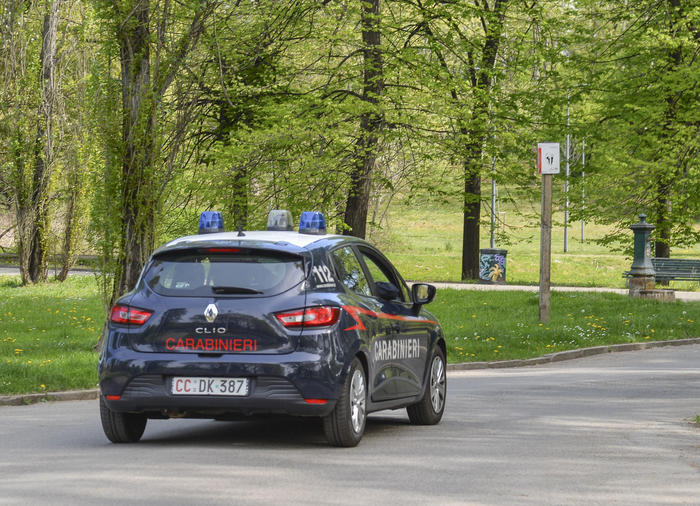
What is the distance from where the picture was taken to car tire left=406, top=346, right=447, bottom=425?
34.5 ft

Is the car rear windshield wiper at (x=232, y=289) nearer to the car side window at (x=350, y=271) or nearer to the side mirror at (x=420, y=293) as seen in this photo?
the car side window at (x=350, y=271)

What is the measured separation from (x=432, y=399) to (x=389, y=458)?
2482 millimetres

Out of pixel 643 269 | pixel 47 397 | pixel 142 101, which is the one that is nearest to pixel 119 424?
pixel 47 397

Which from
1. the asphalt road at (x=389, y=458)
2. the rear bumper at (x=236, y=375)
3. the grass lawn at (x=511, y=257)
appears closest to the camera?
the asphalt road at (x=389, y=458)

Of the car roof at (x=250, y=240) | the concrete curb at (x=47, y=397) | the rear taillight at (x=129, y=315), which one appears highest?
the car roof at (x=250, y=240)

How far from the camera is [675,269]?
35250 mm

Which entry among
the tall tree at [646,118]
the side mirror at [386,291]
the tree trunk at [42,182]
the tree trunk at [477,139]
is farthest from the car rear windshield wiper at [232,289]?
the tree trunk at [42,182]

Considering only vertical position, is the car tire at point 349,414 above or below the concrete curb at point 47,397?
above

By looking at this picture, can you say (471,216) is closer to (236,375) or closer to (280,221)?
(280,221)

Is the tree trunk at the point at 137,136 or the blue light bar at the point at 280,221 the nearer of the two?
the blue light bar at the point at 280,221

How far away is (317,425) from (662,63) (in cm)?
2554

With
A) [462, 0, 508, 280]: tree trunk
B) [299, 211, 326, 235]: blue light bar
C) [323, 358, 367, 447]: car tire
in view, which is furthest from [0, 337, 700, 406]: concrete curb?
[462, 0, 508, 280]: tree trunk

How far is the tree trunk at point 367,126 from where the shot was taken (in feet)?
89.7

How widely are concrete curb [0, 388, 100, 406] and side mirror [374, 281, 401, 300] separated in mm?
4967
